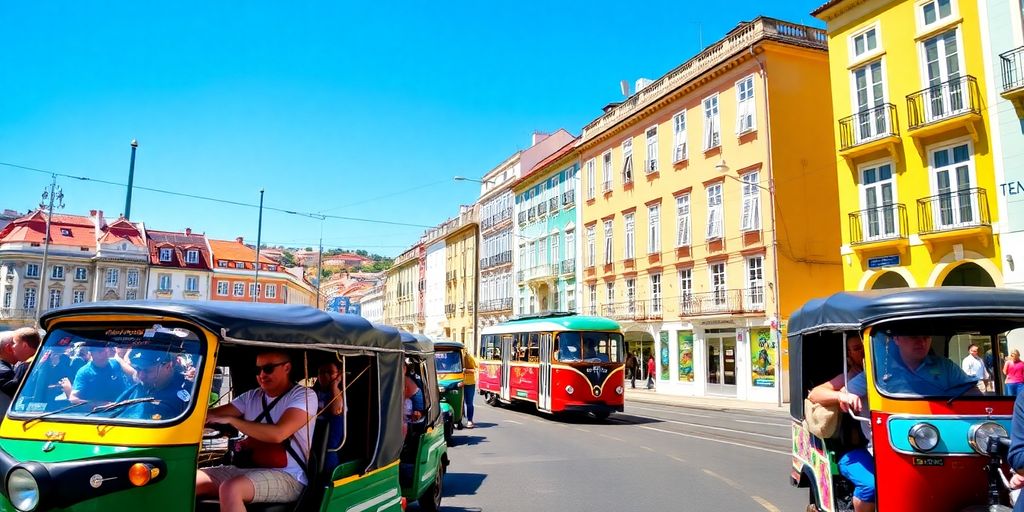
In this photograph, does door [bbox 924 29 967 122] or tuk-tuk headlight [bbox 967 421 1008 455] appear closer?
tuk-tuk headlight [bbox 967 421 1008 455]

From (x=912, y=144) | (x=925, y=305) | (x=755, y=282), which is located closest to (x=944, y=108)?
(x=912, y=144)

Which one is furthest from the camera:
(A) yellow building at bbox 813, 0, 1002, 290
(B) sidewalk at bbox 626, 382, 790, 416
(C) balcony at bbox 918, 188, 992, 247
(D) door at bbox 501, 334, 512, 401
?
(B) sidewalk at bbox 626, 382, 790, 416

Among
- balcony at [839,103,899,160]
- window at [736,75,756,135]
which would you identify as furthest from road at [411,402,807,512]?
window at [736,75,756,135]

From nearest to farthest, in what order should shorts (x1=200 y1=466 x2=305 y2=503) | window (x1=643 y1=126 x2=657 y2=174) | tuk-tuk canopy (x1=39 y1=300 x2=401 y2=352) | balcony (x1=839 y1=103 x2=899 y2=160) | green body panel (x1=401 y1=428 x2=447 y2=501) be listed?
tuk-tuk canopy (x1=39 y1=300 x2=401 y2=352)
shorts (x1=200 y1=466 x2=305 y2=503)
green body panel (x1=401 y1=428 x2=447 y2=501)
balcony (x1=839 y1=103 x2=899 y2=160)
window (x1=643 y1=126 x2=657 y2=174)

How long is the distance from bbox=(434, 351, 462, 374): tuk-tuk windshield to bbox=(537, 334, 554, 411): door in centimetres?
374

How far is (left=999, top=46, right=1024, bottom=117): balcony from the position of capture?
20.6 meters

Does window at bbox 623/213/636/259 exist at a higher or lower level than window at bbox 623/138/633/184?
lower

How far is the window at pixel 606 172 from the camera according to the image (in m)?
44.0

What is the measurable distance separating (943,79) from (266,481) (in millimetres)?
24784

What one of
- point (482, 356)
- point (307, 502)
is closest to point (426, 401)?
point (307, 502)

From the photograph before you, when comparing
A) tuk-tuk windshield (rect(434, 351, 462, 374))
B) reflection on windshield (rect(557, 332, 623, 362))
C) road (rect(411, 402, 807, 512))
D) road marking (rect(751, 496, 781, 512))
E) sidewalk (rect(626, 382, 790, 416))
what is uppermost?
reflection on windshield (rect(557, 332, 623, 362))

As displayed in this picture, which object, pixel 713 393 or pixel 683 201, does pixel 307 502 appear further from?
pixel 683 201

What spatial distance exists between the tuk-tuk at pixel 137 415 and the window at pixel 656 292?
109 feet

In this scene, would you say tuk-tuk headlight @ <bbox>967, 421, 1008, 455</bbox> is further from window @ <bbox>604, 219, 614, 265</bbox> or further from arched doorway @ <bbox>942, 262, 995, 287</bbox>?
window @ <bbox>604, 219, 614, 265</bbox>
